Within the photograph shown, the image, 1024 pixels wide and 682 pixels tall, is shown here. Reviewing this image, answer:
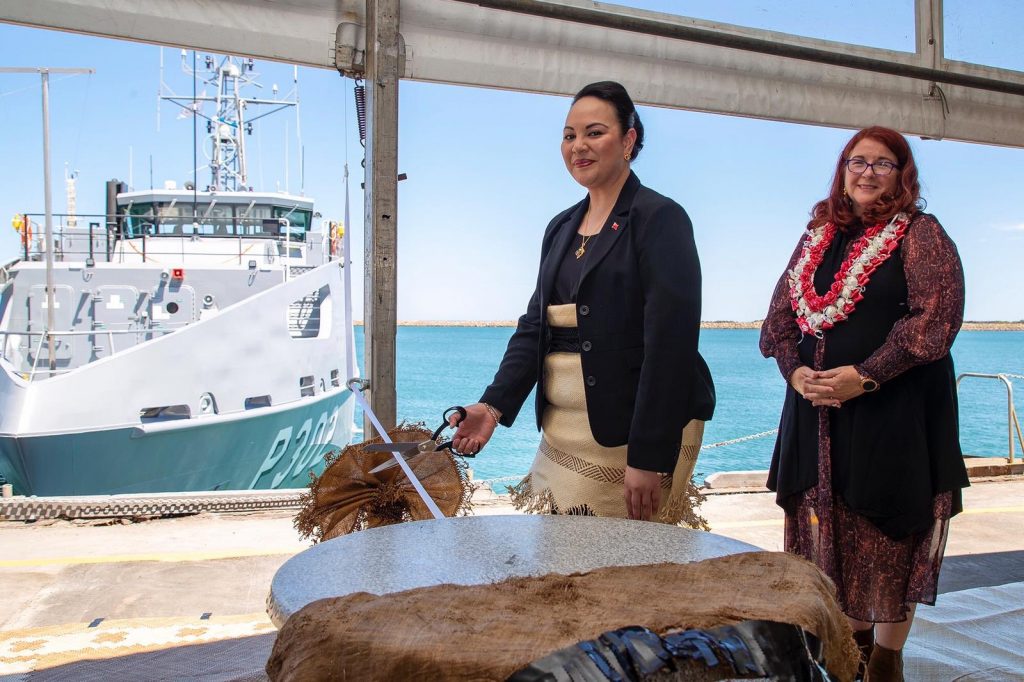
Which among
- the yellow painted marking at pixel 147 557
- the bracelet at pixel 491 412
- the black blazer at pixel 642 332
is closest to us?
the black blazer at pixel 642 332

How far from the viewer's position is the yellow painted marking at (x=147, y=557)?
13.1ft

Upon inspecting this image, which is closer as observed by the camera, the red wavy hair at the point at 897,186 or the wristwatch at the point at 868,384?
the wristwatch at the point at 868,384

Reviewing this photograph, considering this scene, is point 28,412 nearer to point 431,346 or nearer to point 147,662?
point 147,662

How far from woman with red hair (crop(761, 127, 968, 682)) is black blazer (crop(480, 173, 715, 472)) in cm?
50

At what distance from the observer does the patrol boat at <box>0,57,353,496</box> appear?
9062 mm

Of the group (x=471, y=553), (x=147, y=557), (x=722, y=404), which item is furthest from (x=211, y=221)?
(x=722, y=404)

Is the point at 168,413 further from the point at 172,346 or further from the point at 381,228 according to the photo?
the point at 381,228

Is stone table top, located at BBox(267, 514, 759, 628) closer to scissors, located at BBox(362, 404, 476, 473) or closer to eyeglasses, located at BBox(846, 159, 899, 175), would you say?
scissors, located at BBox(362, 404, 476, 473)

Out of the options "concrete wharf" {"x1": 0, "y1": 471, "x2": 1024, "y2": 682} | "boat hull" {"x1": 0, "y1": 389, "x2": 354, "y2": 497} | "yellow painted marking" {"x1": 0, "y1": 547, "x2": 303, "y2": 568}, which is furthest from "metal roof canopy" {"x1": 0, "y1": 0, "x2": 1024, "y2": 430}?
"boat hull" {"x1": 0, "y1": 389, "x2": 354, "y2": 497}

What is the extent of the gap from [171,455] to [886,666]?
977 cm

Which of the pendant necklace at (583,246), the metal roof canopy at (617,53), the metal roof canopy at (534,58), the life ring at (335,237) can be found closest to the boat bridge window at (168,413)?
the life ring at (335,237)

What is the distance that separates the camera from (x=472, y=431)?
1.74 meters

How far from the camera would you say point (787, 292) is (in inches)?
85.7

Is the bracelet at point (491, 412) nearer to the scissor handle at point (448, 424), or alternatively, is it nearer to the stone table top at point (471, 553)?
the scissor handle at point (448, 424)
